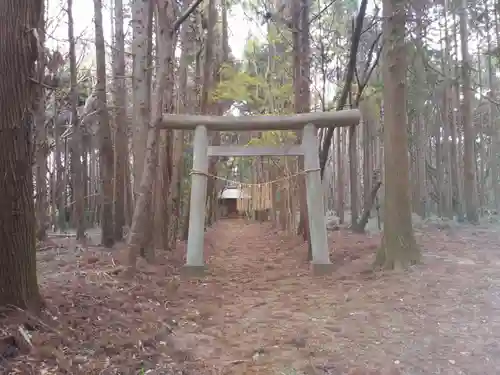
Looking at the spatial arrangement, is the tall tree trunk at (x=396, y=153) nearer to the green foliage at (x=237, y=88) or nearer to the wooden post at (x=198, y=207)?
the wooden post at (x=198, y=207)

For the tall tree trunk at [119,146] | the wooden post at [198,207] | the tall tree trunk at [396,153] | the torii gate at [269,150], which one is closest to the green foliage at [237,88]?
the tall tree trunk at [119,146]

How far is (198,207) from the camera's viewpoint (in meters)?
8.77

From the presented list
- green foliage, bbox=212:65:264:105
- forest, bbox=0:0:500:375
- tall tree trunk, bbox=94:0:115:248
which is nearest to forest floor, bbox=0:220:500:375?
forest, bbox=0:0:500:375

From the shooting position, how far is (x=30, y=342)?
3.42 metres

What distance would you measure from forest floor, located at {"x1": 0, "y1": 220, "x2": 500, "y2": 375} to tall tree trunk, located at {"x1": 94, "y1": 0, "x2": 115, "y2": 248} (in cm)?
149

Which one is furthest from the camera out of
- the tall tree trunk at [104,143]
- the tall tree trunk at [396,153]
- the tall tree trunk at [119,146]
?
the tall tree trunk at [119,146]

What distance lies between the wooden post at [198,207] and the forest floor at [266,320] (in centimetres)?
35

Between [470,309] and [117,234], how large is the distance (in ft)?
25.3

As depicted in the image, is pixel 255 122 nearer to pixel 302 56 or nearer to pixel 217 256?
pixel 302 56

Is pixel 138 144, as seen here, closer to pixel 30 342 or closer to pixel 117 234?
pixel 117 234

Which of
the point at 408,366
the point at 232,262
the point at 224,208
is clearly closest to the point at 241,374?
the point at 408,366

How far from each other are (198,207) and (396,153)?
11.4 feet

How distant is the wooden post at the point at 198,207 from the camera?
27.4ft

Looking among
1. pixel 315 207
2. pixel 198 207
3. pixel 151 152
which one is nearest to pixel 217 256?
pixel 198 207
